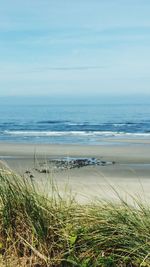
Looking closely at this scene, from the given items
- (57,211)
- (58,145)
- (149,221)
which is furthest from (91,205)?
(58,145)

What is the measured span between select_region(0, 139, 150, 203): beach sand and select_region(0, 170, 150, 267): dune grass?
4.41 m

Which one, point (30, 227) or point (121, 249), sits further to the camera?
point (30, 227)

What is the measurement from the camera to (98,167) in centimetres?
1630

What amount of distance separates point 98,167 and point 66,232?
37.6 ft

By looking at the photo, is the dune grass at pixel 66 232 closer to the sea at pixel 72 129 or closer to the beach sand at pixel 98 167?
the beach sand at pixel 98 167

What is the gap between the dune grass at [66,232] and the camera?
4555 mm

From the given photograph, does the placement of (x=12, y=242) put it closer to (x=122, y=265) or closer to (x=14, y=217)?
(x=14, y=217)

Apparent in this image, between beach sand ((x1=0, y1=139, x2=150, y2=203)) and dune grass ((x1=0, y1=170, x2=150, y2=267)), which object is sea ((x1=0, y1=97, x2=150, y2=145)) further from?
dune grass ((x1=0, y1=170, x2=150, y2=267))

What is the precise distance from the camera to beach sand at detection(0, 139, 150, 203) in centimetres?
1160

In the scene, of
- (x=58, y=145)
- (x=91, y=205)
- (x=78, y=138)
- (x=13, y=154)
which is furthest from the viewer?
(x=78, y=138)

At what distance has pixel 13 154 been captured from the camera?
20344 mm

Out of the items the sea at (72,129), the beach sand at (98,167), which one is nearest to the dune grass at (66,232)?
the beach sand at (98,167)

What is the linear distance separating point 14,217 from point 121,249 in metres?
1.18

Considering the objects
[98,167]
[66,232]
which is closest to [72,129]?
[98,167]
